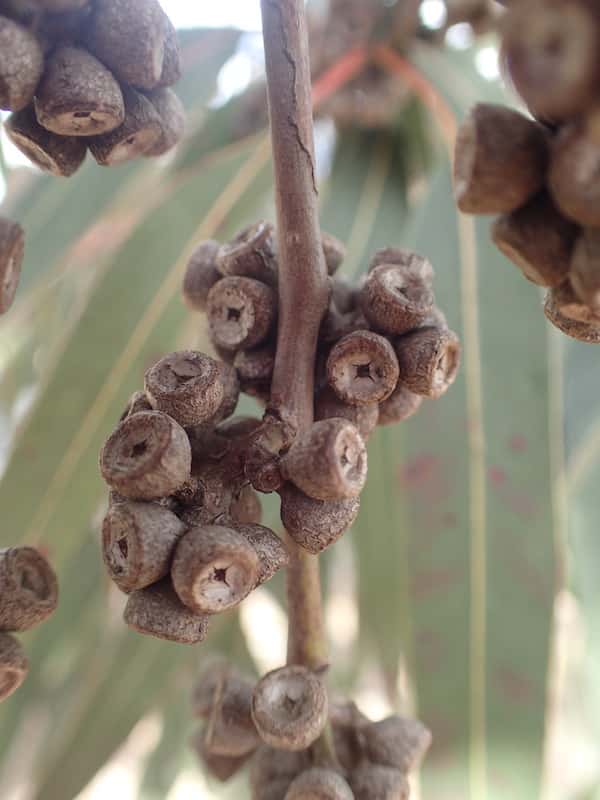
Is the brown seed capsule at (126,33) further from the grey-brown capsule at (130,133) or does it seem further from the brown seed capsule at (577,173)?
the brown seed capsule at (577,173)

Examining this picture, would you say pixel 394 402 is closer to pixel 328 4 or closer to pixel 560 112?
pixel 560 112

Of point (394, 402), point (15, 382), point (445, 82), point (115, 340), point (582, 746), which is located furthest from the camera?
point (582, 746)

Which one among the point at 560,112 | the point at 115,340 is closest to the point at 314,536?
the point at 560,112

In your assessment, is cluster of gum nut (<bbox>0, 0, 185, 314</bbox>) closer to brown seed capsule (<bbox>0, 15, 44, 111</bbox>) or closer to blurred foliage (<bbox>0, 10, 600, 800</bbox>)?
brown seed capsule (<bbox>0, 15, 44, 111</bbox>)

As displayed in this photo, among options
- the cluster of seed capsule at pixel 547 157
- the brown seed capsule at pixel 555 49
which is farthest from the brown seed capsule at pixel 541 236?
the brown seed capsule at pixel 555 49

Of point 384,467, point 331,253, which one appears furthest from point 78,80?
point 384,467

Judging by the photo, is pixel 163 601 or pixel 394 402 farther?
pixel 394 402
